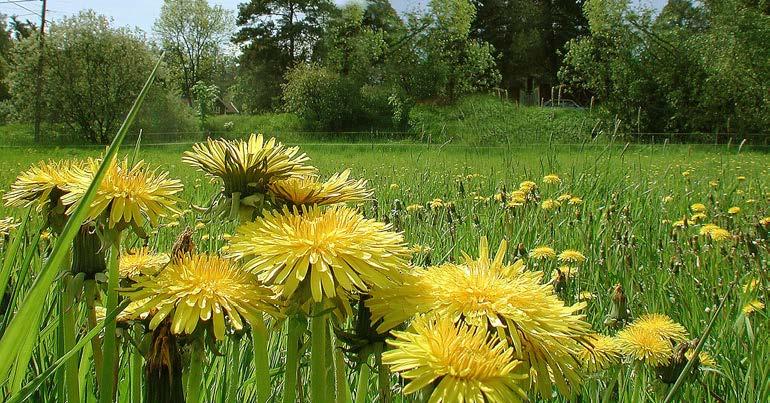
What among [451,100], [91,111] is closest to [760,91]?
[451,100]

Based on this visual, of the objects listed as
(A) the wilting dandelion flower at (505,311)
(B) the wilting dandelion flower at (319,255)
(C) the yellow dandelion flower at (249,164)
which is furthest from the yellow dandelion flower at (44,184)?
(A) the wilting dandelion flower at (505,311)

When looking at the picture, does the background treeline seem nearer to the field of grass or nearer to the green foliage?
the green foliage

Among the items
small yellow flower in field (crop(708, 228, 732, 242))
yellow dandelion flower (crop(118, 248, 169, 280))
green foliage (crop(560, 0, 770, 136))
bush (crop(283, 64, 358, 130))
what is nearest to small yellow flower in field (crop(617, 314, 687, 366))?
yellow dandelion flower (crop(118, 248, 169, 280))

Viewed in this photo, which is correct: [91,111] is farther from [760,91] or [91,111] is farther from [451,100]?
[760,91]

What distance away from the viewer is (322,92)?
18.1m

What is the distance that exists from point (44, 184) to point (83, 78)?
53.4 ft

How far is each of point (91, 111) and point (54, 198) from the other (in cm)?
1590

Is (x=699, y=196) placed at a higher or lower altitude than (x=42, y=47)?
lower

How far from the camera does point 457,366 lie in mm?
340

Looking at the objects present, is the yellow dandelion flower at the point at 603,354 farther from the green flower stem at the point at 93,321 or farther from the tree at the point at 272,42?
the tree at the point at 272,42

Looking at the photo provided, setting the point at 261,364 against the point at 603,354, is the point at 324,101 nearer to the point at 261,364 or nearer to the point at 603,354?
the point at 603,354

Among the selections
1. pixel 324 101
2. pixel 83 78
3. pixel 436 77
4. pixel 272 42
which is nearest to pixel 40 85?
pixel 83 78

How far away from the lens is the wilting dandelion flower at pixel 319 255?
39 centimetres

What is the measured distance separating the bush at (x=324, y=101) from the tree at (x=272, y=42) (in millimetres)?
10522
